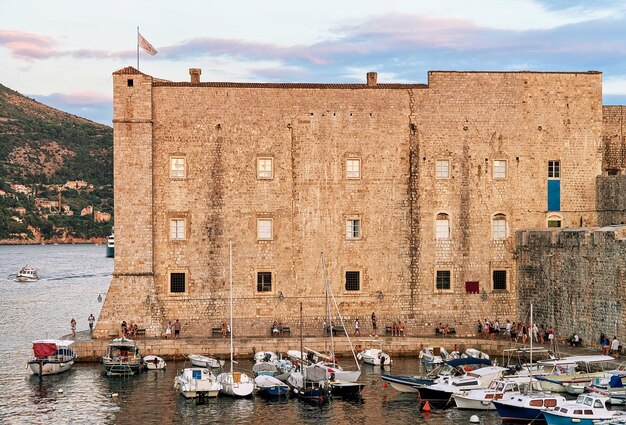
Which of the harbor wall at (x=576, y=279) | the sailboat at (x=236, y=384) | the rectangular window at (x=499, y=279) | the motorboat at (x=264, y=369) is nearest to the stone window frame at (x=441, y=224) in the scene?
the rectangular window at (x=499, y=279)

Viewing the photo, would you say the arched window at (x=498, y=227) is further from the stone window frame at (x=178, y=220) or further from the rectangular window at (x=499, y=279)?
the stone window frame at (x=178, y=220)

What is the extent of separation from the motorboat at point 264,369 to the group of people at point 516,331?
11.8 m

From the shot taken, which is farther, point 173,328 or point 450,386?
point 173,328

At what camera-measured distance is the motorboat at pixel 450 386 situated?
4038 cm

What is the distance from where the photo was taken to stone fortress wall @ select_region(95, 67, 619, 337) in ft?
163

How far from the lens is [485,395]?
39.4 m

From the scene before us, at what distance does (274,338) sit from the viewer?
49156 mm

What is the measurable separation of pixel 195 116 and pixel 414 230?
11726 millimetres

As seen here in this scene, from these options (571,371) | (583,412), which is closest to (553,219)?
(571,371)

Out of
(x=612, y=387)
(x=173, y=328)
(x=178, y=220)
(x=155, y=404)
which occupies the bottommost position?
(x=155, y=404)

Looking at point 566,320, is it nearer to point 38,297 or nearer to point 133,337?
point 133,337

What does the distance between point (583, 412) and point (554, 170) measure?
1925 centimetres

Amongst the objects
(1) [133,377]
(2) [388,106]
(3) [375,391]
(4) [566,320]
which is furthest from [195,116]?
(4) [566,320]

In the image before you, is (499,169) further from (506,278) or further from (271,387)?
(271,387)
